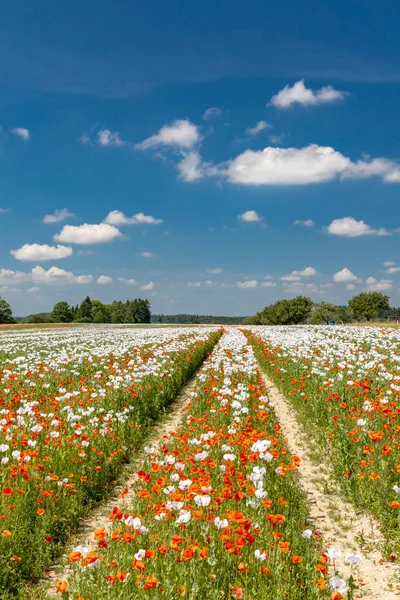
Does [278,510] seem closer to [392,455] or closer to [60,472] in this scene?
[392,455]

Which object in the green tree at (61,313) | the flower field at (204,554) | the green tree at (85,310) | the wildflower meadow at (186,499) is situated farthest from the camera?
the green tree at (85,310)

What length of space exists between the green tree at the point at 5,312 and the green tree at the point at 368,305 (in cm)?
9739

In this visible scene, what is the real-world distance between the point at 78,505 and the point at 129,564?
8.03 ft

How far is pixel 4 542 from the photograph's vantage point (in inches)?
195

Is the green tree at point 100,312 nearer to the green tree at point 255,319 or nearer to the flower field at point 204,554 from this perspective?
the green tree at point 255,319

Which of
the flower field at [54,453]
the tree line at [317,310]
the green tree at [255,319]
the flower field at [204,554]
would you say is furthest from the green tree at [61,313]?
the flower field at [204,554]

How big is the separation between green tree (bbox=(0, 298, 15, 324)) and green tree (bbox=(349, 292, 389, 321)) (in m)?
97.4

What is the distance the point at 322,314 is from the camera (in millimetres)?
112062

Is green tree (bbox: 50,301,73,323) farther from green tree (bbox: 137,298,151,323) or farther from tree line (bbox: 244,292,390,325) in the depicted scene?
tree line (bbox: 244,292,390,325)

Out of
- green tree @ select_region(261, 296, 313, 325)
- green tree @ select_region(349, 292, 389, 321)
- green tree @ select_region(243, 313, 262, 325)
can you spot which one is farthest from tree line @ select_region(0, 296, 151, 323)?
green tree @ select_region(349, 292, 389, 321)

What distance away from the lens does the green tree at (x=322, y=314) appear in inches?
4390

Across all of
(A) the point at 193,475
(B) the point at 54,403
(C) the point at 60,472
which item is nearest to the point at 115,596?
(A) the point at 193,475

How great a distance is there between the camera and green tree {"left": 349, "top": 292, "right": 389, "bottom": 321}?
107 meters

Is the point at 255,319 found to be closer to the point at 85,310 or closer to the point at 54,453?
the point at 85,310
